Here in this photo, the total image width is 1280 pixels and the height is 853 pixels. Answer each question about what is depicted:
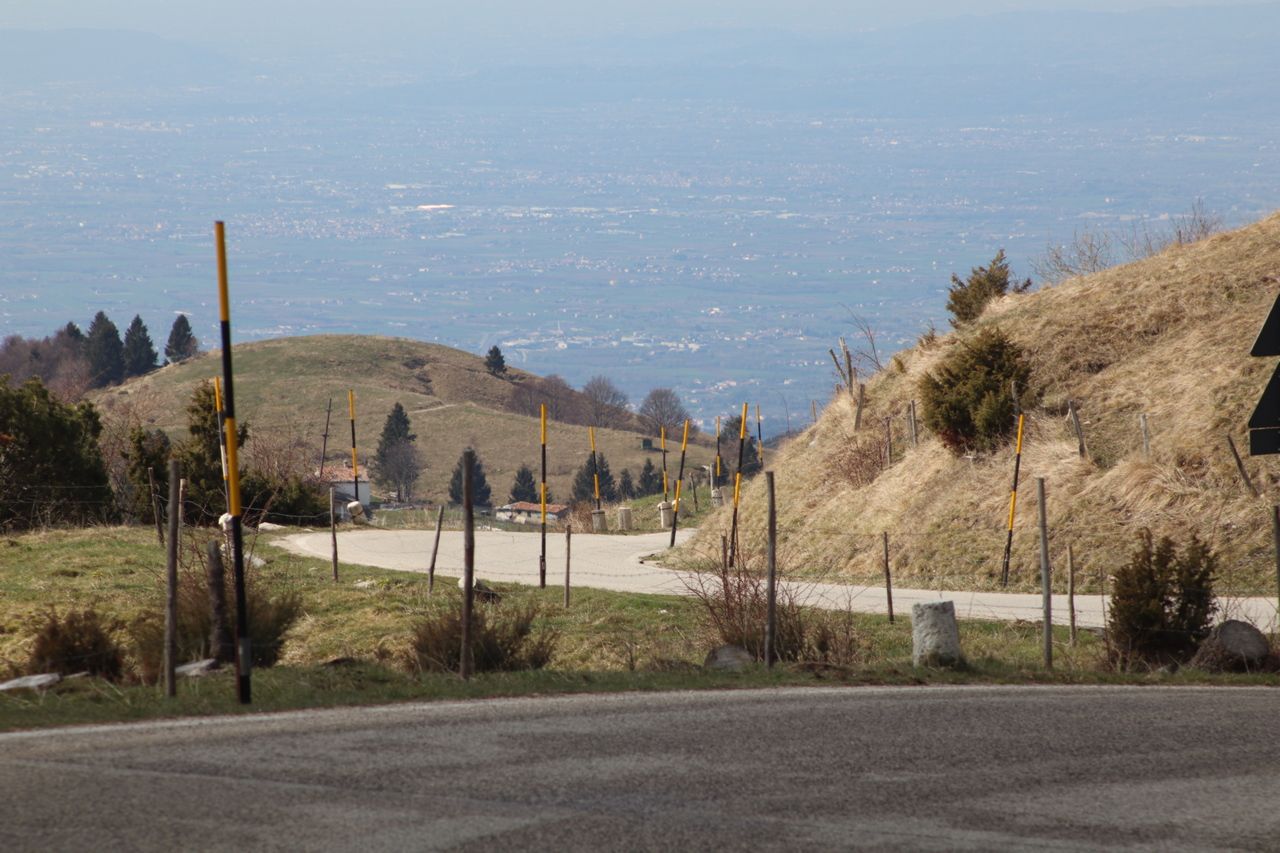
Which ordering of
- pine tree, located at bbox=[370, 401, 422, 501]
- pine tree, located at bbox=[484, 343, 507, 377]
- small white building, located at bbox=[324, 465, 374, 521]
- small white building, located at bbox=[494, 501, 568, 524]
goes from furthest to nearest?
pine tree, located at bbox=[484, 343, 507, 377] < pine tree, located at bbox=[370, 401, 422, 501] < small white building, located at bbox=[494, 501, 568, 524] < small white building, located at bbox=[324, 465, 374, 521]

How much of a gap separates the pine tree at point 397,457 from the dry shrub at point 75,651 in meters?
69.1

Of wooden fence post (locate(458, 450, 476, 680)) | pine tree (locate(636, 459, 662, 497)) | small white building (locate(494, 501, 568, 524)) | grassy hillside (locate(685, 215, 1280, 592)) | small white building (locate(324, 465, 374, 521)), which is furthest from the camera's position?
pine tree (locate(636, 459, 662, 497))

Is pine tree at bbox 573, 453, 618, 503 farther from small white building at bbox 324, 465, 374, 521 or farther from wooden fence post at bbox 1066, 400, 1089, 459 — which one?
wooden fence post at bbox 1066, 400, 1089, 459

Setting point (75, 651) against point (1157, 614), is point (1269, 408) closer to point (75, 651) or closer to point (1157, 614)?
point (1157, 614)

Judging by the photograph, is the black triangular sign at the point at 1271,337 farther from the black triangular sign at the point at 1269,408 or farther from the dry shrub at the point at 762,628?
the dry shrub at the point at 762,628

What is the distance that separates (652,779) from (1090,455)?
23.5m

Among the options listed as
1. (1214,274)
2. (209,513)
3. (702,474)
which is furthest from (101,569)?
(702,474)

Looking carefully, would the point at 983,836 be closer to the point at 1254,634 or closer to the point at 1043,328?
the point at 1254,634

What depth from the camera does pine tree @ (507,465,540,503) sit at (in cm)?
9425

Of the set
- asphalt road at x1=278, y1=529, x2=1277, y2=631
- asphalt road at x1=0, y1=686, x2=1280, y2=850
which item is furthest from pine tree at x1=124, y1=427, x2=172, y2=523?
asphalt road at x1=0, y1=686, x2=1280, y2=850

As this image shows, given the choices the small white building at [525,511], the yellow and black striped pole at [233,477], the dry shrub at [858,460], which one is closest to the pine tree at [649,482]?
the small white building at [525,511]

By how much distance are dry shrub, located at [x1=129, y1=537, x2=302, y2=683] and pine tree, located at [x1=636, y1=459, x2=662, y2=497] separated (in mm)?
72034

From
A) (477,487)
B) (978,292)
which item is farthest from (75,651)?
(477,487)

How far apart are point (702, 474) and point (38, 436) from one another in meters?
56.3
